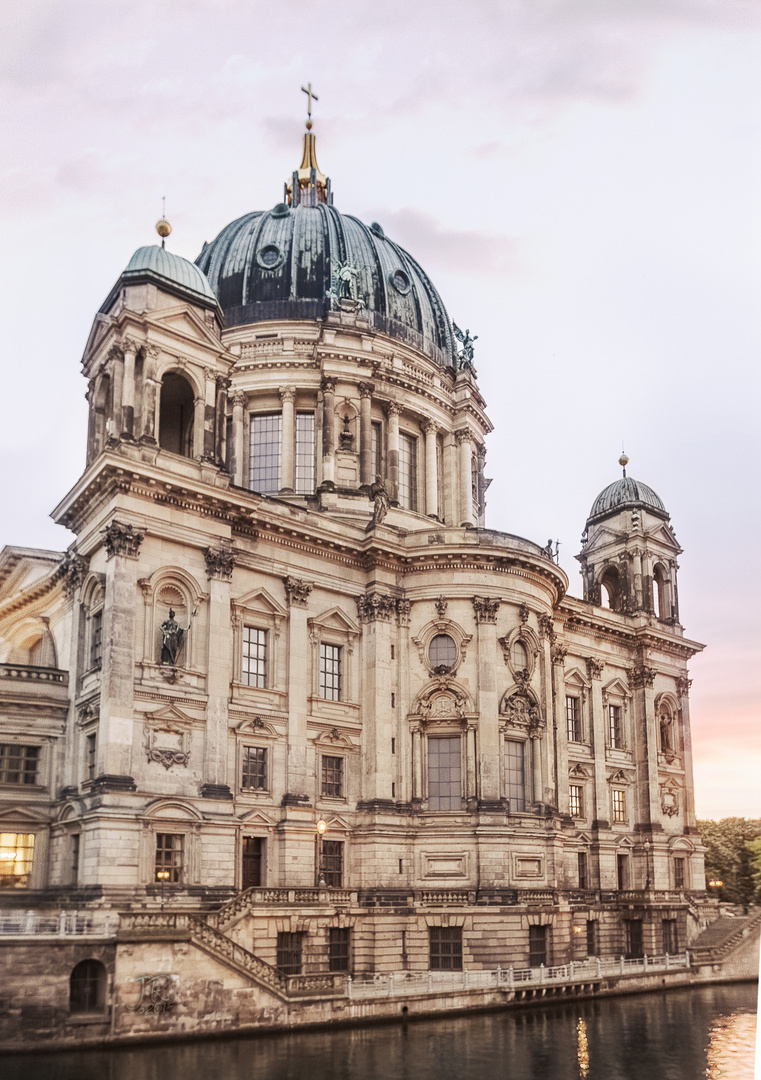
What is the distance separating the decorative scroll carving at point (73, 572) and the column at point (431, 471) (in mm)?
22576

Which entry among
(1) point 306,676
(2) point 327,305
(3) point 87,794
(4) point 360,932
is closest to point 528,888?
(4) point 360,932

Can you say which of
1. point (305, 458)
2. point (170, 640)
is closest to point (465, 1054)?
point (170, 640)

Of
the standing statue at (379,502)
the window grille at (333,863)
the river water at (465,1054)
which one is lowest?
the river water at (465,1054)

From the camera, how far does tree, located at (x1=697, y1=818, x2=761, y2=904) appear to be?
100m

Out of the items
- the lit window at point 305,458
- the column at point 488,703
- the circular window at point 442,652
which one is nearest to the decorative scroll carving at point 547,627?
the column at point 488,703

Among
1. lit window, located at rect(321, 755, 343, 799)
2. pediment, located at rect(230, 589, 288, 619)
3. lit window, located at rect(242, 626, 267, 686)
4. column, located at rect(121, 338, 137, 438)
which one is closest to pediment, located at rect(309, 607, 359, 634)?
pediment, located at rect(230, 589, 288, 619)

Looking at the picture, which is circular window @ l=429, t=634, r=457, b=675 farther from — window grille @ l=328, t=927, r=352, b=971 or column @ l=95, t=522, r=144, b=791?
column @ l=95, t=522, r=144, b=791

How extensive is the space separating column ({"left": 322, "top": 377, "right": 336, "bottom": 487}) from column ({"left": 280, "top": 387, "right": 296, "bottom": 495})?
1985 millimetres

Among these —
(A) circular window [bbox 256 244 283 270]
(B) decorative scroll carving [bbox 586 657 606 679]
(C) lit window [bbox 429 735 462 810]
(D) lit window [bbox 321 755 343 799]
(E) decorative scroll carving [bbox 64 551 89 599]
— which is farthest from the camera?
(A) circular window [bbox 256 244 283 270]

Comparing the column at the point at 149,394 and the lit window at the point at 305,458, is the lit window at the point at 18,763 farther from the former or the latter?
the lit window at the point at 305,458

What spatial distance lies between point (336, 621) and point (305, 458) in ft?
41.4

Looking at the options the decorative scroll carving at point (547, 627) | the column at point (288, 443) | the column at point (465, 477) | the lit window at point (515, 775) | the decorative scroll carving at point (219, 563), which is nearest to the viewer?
the decorative scroll carving at point (219, 563)

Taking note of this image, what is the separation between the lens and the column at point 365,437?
58.4 m

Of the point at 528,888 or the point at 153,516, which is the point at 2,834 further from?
the point at 528,888
